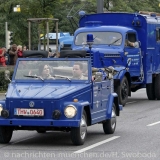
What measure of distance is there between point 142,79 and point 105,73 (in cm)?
863

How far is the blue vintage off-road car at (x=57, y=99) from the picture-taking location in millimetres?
12242

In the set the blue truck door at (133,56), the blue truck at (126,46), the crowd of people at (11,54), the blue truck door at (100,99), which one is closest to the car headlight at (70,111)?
the blue truck door at (100,99)

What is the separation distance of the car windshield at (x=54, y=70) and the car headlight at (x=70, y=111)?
1163mm

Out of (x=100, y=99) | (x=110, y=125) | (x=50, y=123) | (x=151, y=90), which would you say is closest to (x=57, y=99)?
(x=50, y=123)

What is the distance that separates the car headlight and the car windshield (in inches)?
45.8

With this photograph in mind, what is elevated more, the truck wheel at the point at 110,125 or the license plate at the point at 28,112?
the license plate at the point at 28,112

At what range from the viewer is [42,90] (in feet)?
41.9

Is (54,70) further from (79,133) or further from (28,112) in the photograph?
(79,133)

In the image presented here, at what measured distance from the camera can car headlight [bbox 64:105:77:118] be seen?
12.2 metres

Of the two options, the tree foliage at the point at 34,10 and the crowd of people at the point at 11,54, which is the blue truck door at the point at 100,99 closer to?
the crowd of people at the point at 11,54

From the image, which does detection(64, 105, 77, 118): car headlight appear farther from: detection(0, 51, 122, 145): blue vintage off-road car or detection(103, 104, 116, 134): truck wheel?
detection(103, 104, 116, 134): truck wheel

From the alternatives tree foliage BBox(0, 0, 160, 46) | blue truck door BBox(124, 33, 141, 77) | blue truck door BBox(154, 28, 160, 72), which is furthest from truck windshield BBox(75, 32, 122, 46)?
tree foliage BBox(0, 0, 160, 46)

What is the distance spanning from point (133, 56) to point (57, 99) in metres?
10.7

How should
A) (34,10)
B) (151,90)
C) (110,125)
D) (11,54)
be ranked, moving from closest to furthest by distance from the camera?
(110,125) → (151,90) → (11,54) → (34,10)
